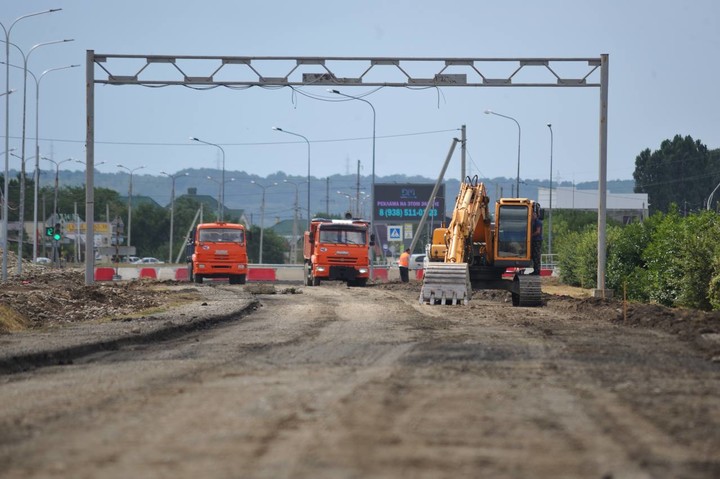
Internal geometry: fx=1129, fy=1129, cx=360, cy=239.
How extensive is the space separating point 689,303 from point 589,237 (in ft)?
65.8

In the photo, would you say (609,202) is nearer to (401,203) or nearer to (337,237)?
(401,203)

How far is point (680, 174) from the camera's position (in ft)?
422

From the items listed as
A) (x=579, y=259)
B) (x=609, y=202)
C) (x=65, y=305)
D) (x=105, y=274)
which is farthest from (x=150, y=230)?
(x=65, y=305)

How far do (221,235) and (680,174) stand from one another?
3512 inches

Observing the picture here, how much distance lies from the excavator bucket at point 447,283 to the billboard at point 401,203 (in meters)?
66.4

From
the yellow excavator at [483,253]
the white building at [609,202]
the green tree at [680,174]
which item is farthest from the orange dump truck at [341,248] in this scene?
the green tree at [680,174]

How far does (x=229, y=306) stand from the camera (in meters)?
28.4

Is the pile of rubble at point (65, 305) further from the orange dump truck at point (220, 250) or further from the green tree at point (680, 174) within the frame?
the green tree at point (680, 174)

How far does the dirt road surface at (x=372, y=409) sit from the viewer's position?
7.11 meters

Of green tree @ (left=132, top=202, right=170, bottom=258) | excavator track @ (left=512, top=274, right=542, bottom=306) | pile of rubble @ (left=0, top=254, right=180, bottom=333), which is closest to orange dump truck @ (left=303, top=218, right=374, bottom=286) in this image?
pile of rubble @ (left=0, top=254, right=180, bottom=333)

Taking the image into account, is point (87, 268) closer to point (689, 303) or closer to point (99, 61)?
point (99, 61)

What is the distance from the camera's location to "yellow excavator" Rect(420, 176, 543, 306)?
29.7m

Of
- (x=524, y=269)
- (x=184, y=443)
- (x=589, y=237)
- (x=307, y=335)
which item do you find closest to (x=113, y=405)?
(x=184, y=443)

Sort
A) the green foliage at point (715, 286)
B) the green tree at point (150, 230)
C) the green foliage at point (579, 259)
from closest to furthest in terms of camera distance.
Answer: the green foliage at point (715, 286) < the green foliage at point (579, 259) < the green tree at point (150, 230)
